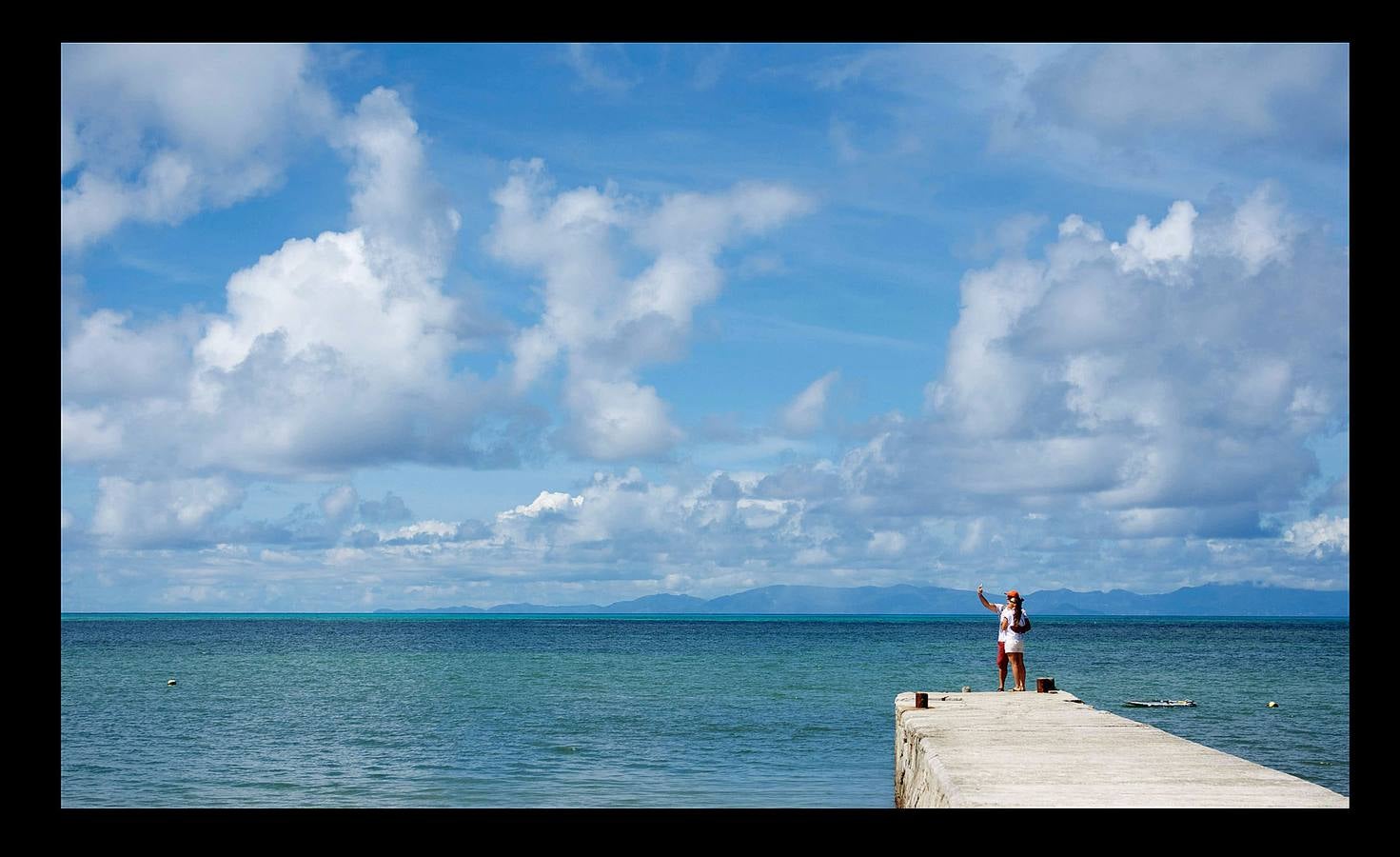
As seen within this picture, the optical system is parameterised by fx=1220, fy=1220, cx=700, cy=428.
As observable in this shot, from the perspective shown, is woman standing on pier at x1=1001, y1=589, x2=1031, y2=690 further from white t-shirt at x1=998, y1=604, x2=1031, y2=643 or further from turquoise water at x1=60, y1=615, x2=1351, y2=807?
turquoise water at x1=60, y1=615, x2=1351, y2=807

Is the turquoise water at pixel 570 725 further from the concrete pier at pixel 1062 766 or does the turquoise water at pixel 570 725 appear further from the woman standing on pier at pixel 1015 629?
the concrete pier at pixel 1062 766

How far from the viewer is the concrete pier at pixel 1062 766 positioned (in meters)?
9.95

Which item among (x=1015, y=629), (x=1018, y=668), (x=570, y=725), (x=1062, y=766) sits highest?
(x=1015, y=629)

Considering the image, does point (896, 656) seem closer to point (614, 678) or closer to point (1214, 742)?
point (614, 678)

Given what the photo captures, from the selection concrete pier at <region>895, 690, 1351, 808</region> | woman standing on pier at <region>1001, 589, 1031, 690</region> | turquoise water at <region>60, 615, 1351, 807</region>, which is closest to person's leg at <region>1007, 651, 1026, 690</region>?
woman standing on pier at <region>1001, 589, 1031, 690</region>

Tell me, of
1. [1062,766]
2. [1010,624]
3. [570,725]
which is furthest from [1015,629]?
[570,725]

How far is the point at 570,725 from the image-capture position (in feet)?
104

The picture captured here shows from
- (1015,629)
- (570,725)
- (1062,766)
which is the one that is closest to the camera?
(1062,766)

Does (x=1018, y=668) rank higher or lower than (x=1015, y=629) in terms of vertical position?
lower

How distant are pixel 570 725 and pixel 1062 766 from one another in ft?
70.8

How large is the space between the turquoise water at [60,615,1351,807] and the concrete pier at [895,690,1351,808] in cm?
447

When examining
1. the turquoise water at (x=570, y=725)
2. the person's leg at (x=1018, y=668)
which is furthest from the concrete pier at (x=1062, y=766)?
the turquoise water at (x=570, y=725)

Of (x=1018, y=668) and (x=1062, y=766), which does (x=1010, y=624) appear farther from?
(x=1062, y=766)
